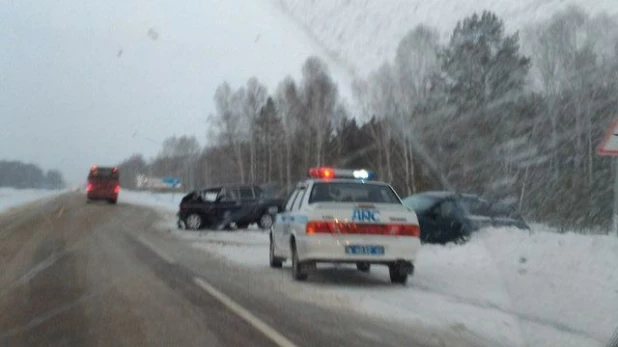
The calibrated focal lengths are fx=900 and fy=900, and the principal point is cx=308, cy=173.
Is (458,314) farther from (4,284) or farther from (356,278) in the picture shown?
(4,284)

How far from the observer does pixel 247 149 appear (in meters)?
79.3

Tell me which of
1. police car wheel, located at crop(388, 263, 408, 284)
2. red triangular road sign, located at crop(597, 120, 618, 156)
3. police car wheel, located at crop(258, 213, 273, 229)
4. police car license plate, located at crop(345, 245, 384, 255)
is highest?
red triangular road sign, located at crop(597, 120, 618, 156)

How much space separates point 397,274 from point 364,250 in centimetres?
91

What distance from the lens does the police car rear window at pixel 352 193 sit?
14055mm

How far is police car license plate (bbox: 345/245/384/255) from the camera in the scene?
13039 mm

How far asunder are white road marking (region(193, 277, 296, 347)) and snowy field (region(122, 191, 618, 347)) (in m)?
1.11

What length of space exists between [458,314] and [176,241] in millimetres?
14853

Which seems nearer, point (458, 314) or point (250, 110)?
point (458, 314)

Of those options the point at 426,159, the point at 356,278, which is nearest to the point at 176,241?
the point at 356,278

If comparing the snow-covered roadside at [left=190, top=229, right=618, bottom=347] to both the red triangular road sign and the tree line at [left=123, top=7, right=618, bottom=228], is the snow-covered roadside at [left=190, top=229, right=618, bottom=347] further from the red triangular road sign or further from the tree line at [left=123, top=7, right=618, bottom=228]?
the tree line at [left=123, top=7, right=618, bottom=228]

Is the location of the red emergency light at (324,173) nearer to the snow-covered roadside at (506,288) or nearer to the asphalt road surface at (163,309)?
the snow-covered roadside at (506,288)

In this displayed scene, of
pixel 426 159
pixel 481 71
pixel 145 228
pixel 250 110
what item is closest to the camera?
pixel 145 228

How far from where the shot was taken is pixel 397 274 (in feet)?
44.9

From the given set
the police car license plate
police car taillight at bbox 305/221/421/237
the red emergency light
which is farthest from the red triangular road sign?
the red emergency light
